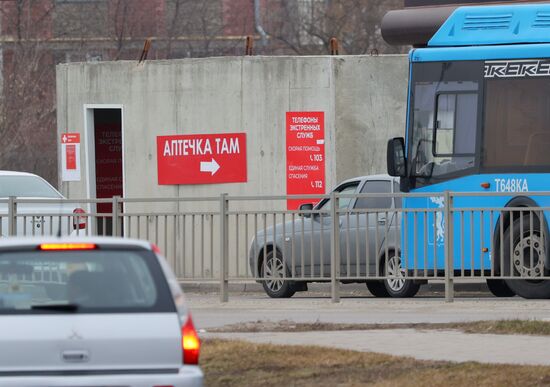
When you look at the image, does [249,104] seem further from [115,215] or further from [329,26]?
[329,26]

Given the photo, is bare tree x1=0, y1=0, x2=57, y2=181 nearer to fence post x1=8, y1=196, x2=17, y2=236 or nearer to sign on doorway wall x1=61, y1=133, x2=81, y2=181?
sign on doorway wall x1=61, y1=133, x2=81, y2=181

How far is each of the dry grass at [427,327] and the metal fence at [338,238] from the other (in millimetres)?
2735

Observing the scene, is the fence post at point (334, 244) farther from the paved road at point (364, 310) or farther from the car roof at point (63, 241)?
the car roof at point (63, 241)

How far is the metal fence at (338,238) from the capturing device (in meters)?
17.9

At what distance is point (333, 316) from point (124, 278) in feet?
26.8

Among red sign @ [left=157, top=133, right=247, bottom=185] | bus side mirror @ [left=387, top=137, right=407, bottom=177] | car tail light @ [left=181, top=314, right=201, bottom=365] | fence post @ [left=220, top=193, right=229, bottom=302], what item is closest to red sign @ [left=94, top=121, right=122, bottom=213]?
red sign @ [left=157, top=133, right=247, bottom=185]

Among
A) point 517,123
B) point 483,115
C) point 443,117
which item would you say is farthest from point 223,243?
point 517,123

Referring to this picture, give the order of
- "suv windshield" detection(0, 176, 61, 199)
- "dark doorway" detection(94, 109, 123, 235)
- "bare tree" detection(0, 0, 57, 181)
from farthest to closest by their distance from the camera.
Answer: "bare tree" detection(0, 0, 57, 181) < "dark doorway" detection(94, 109, 123, 235) < "suv windshield" detection(0, 176, 61, 199)

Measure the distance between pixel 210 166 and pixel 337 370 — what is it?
45.9ft

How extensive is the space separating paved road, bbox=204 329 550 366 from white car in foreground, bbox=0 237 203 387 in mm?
4110

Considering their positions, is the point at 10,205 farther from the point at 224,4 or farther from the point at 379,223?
the point at 224,4

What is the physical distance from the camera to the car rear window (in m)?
8.48

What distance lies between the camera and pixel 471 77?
2009 cm

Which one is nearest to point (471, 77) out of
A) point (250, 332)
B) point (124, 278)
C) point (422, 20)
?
point (422, 20)
